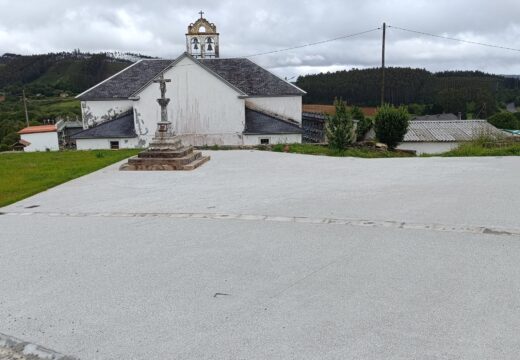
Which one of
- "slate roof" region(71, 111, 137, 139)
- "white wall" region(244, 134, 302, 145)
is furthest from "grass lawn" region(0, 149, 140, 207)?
"white wall" region(244, 134, 302, 145)

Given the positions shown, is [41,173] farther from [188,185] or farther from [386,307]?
[386,307]

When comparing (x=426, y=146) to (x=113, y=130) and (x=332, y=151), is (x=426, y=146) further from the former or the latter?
(x=113, y=130)

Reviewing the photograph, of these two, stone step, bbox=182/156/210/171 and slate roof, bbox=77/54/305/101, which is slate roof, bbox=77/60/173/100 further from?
stone step, bbox=182/156/210/171

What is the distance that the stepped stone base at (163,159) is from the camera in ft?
39.8

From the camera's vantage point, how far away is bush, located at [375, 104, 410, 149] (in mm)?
19047

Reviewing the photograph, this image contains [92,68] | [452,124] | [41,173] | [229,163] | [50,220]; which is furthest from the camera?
[92,68]

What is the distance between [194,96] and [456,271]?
64.0 feet

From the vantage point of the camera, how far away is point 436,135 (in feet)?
97.6

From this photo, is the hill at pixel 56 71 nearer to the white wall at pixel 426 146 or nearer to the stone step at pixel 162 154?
the white wall at pixel 426 146

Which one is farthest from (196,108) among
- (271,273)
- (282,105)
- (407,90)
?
(407,90)

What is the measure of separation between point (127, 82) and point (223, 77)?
5653mm

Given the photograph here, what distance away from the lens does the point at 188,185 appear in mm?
9891

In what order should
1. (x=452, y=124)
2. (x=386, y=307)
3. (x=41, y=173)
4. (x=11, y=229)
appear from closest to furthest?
1. (x=386, y=307)
2. (x=11, y=229)
3. (x=41, y=173)
4. (x=452, y=124)

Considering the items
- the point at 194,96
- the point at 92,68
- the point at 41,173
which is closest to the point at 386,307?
the point at 41,173
